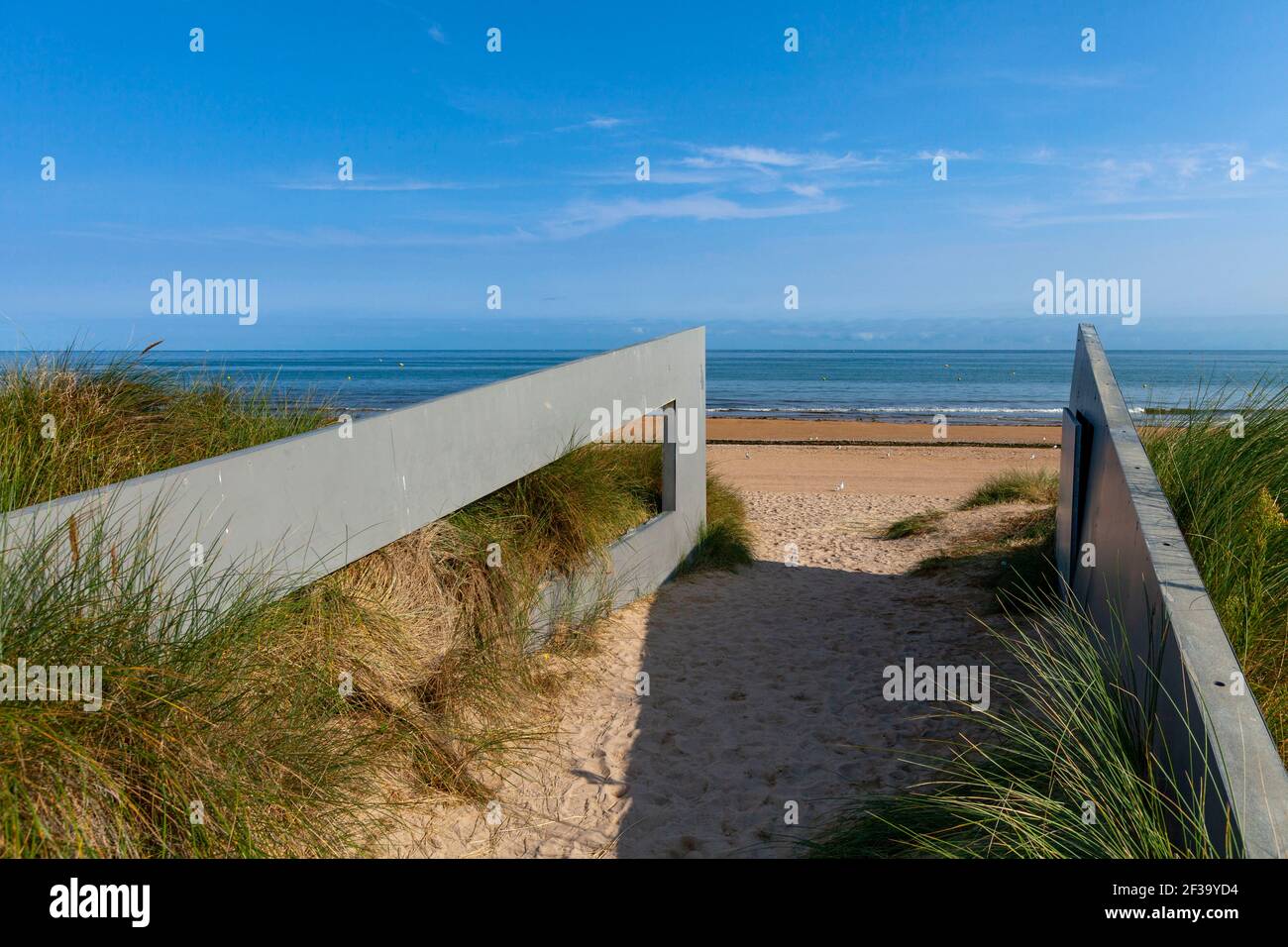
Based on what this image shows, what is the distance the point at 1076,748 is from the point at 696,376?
27.7ft

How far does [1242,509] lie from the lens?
4.73 metres

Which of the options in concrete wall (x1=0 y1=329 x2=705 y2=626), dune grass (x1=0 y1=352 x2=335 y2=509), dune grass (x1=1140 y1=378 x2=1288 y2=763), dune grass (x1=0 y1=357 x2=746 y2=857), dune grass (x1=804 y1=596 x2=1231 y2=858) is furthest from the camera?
dune grass (x1=0 y1=352 x2=335 y2=509)

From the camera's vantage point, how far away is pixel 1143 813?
8.76 feet

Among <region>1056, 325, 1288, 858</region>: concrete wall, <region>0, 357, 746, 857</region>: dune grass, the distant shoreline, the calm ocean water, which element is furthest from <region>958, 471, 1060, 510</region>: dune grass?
the distant shoreline

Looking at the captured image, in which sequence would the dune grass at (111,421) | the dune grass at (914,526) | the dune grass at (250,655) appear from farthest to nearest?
the dune grass at (914,526), the dune grass at (111,421), the dune grass at (250,655)

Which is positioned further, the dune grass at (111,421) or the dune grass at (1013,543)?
the dune grass at (1013,543)

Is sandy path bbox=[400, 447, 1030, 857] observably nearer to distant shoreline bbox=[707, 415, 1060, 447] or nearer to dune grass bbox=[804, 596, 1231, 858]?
dune grass bbox=[804, 596, 1231, 858]

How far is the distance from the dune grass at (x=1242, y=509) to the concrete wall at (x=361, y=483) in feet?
13.1

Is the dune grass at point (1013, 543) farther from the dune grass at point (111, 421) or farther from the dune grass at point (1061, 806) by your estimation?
the dune grass at point (111, 421)

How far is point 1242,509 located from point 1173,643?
6.93 feet

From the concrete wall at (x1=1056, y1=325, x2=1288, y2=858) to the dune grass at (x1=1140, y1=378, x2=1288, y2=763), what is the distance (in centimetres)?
35

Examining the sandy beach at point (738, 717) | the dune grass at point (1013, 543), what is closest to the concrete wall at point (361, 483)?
the sandy beach at point (738, 717)

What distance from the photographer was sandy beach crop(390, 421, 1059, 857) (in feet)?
14.1

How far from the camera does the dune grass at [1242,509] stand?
3754mm
